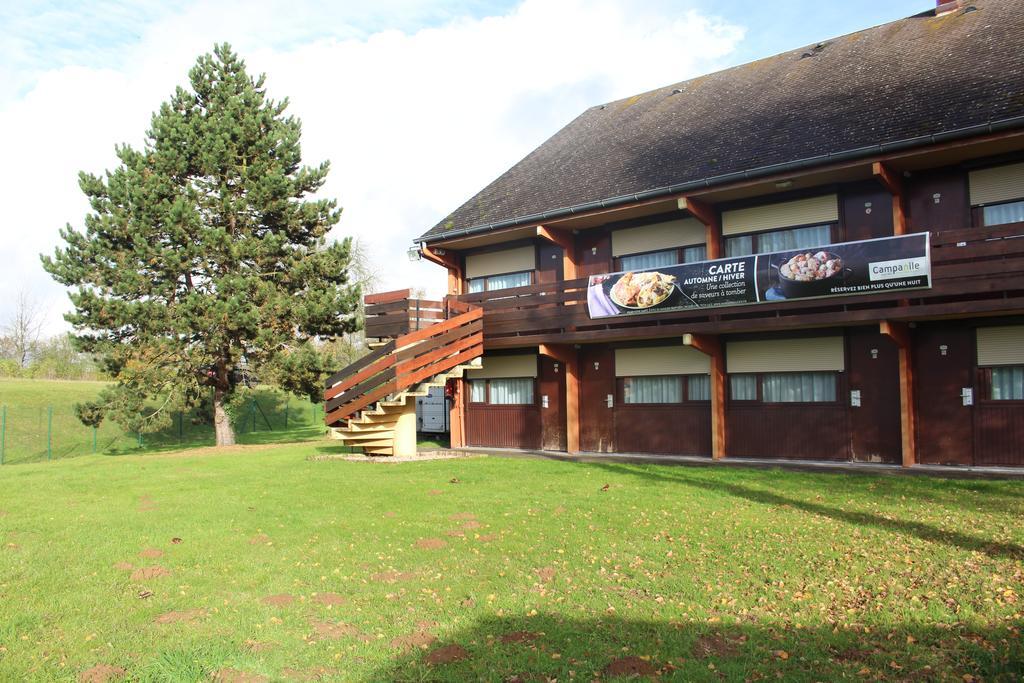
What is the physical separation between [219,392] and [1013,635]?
75.6ft

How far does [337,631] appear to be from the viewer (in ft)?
19.6

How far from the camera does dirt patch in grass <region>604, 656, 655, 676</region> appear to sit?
5.01 m

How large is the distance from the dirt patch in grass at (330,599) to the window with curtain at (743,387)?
1243cm

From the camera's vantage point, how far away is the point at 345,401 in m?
18.7

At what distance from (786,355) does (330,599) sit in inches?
497

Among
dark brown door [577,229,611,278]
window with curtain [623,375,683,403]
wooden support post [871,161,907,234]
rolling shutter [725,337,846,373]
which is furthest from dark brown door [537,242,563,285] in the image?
wooden support post [871,161,907,234]

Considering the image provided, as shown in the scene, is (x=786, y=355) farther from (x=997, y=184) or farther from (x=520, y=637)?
(x=520, y=637)

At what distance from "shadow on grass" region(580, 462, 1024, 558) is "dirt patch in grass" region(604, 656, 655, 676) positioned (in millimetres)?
4620

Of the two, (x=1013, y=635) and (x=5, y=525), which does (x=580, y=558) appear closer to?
(x=1013, y=635)

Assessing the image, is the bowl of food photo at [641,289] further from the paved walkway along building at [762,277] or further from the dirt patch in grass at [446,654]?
the dirt patch in grass at [446,654]

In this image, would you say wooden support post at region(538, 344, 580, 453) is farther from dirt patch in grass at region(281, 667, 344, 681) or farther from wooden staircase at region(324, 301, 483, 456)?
dirt patch in grass at region(281, 667, 344, 681)

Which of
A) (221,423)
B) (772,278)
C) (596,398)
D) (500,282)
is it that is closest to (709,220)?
(772,278)

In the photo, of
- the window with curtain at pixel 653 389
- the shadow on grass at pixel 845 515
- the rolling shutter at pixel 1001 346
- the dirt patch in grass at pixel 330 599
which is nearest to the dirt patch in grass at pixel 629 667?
the dirt patch in grass at pixel 330 599

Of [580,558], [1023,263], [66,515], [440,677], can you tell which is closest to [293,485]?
[66,515]
